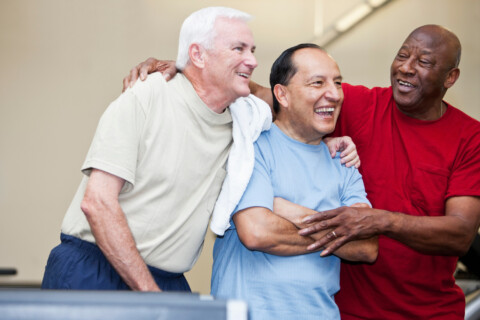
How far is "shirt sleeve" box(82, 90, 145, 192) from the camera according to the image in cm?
148

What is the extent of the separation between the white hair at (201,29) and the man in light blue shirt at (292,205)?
324 millimetres

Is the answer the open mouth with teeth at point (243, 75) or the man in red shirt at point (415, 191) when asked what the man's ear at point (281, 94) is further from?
the open mouth with teeth at point (243, 75)

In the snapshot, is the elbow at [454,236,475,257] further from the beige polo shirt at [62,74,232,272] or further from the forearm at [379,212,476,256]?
the beige polo shirt at [62,74,232,272]

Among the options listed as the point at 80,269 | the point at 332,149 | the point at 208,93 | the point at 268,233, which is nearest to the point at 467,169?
the point at 332,149

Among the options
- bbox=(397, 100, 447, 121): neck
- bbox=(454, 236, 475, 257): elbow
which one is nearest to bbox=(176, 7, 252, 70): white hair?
bbox=(397, 100, 447, 121): neck

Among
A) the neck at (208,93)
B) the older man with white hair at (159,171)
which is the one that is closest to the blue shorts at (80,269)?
the older man with white hair at (159,171)

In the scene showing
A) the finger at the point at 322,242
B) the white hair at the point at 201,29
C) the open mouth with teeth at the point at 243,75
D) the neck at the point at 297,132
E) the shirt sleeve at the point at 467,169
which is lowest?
the finger at the point at 322,242

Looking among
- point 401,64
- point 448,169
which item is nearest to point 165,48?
point 401,64

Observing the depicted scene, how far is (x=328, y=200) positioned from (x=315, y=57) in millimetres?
501

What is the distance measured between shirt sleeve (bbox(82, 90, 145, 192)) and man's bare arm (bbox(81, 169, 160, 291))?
0.03m

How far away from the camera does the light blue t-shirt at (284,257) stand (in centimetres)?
167

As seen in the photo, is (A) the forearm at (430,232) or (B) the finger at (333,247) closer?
(B) the finger at (333,247)

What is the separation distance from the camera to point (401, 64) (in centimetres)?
221

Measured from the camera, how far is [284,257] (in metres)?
1.71
